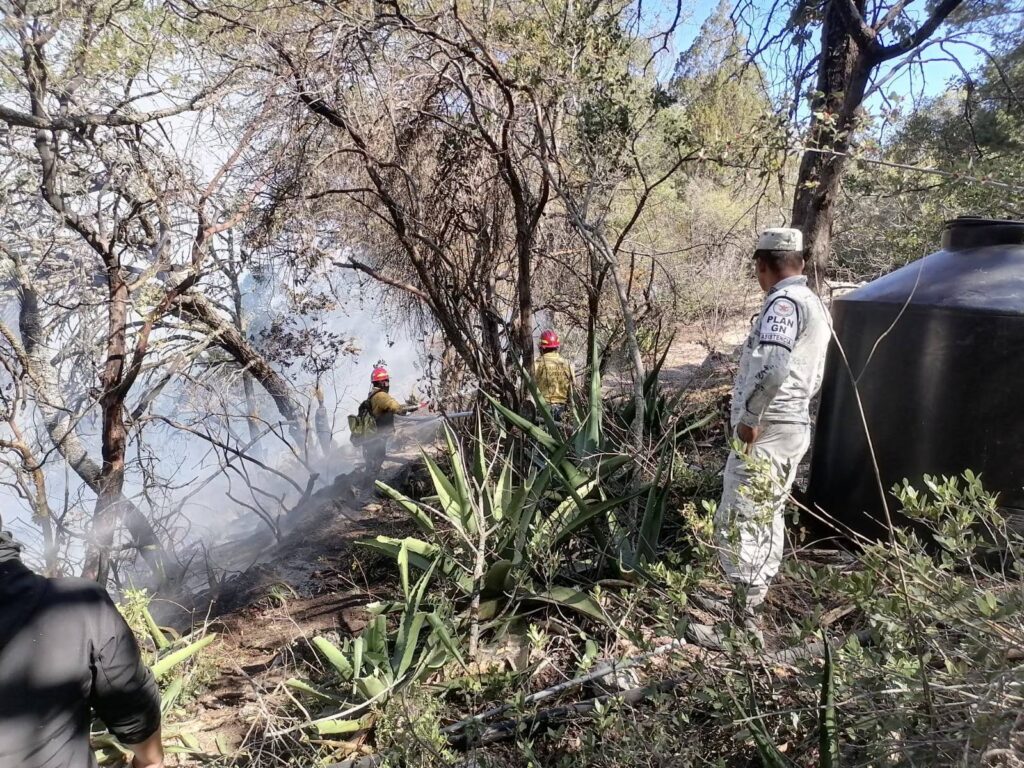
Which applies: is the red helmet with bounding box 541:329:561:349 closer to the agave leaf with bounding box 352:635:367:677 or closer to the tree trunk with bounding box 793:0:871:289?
the tree trunk with bounding box 793:0:871:289

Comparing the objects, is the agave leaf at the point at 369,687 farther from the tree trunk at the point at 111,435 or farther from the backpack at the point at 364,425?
the backpack at the point at 364,425

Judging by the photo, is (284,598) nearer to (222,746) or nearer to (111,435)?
(222,746)

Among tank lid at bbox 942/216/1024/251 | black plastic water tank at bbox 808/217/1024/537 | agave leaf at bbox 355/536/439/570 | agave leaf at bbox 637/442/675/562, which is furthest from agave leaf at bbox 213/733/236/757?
tank lid at bbox 942/216/1024/251

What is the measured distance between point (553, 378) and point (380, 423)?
8.70 feet

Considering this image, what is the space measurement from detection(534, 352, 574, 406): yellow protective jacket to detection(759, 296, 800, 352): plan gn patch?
10.5 ft

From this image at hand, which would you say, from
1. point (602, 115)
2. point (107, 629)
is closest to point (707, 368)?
point (602, 115)

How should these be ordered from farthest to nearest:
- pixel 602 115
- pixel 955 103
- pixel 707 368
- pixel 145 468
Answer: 1. pixel 955 103
2. pixel 707 368
3. pixel 145 468
4. pixel 602 115

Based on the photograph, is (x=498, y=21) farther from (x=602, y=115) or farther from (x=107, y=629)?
(x=107, y=629)

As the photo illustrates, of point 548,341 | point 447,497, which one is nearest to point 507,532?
point 447,497

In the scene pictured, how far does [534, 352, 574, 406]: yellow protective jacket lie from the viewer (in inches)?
237

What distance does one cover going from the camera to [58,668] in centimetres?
151

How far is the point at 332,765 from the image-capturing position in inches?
89.5

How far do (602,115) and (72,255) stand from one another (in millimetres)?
6953

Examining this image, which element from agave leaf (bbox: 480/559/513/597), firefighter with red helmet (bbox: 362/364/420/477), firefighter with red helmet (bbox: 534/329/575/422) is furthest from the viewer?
firefighter with red helmet (bbox: 362/364/420/477)
